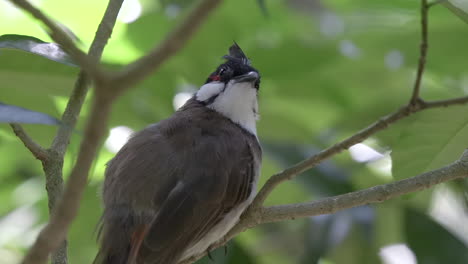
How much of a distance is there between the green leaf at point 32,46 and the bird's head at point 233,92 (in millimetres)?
1285

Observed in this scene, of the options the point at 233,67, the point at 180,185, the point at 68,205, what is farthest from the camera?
the point at 233,67

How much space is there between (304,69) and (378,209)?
0.89 metres

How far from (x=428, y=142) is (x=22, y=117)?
4.72ft

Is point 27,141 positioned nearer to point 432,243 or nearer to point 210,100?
point 210,100

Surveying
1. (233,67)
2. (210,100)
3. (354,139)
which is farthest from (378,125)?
(210,100)

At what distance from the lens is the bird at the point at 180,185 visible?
2.59m

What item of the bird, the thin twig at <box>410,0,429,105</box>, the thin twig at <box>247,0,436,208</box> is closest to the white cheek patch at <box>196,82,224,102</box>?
the bird

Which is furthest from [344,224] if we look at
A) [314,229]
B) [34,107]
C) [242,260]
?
[34,107]

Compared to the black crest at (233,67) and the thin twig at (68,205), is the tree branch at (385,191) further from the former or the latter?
the thin twig at (68,205)

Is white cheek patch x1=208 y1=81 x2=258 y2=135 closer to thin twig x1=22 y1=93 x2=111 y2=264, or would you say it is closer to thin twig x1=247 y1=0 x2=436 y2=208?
thin twig x1=247 y1=0 x2=436 y2=208

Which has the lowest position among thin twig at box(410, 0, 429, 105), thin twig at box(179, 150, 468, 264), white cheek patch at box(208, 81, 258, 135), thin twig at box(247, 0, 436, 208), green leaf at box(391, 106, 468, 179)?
white cheek patch at box(208, 81, 258, 135)

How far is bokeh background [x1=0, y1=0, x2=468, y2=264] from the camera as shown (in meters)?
2.84

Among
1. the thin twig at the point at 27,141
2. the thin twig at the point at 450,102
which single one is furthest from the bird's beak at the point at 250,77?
the thin twig at the point at 450,102

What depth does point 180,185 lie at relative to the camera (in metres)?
2.73
